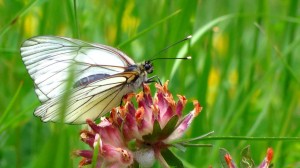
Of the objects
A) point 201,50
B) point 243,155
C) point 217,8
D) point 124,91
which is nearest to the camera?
point 243,155

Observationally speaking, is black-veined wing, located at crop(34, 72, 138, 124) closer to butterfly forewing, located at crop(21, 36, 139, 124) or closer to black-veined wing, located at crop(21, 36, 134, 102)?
butterfly forewing, located at crop(21, 36, 139, 124)

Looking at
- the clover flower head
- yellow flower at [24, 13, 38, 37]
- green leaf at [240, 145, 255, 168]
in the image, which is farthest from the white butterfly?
yellow flower at [24, 13, 38, 37]

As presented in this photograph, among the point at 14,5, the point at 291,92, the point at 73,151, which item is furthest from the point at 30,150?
the point at 73,151

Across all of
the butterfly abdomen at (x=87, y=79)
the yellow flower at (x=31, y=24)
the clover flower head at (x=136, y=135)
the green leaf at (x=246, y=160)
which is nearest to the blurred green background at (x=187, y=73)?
the yellow flower at (x=31, y=24)

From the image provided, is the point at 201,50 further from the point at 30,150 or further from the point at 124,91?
the point at 124,91

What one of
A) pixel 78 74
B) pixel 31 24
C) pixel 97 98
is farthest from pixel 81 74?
pixel 31 24

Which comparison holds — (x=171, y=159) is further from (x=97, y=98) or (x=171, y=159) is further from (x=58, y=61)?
(x=58, y=61)
